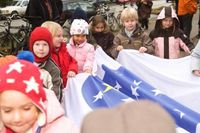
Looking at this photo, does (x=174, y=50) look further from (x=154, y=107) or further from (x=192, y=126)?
(x=154, y=107)

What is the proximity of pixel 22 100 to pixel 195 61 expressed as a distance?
327 centimetres

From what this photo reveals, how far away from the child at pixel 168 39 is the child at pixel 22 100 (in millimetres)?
4191

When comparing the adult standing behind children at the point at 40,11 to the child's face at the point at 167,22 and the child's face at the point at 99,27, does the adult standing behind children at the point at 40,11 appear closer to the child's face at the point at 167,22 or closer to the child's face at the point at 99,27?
the child's face at the point at 99,27

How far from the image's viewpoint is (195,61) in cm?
512

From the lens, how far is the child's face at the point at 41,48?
447 centimetres

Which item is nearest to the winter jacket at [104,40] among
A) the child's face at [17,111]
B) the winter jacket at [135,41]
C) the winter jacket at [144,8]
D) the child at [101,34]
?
the child at [101,34]

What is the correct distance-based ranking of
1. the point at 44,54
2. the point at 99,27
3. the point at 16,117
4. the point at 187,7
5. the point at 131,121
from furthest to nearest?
the point at 187,7, the point at 99,27, the point at 44,54, the point at 16,117, the point at 131,121

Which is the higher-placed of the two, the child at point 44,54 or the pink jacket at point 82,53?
the child at point 44,54

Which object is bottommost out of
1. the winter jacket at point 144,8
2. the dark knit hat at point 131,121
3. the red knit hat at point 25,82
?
the winter jacket at point 144,8

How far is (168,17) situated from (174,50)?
1.59ft

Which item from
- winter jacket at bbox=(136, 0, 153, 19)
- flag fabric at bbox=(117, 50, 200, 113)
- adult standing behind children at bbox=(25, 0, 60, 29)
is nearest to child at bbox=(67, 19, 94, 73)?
flag fabric at bbox=(117, 50, 200, 113)

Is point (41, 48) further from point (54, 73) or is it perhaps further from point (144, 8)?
point (144, 8)

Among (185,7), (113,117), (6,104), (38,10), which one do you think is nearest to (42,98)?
(6,104)

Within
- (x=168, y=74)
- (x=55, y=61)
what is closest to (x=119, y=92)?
(x=55, y=61)
